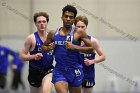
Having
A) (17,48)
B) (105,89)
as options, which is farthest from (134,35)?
(17,48)

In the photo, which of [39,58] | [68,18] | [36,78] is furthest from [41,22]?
[68,18]

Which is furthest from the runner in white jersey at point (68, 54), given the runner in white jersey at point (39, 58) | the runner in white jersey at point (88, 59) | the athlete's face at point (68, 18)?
the runner in white jersey at point (88, 59)

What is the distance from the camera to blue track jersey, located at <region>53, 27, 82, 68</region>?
679 centimetres

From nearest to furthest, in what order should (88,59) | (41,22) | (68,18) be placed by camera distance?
(68,18) → (41,22) → (88,59)

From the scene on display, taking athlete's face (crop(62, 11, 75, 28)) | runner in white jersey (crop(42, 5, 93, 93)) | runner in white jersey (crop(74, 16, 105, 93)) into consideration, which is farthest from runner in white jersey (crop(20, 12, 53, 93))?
athlete's face (crop(62, 11, 75, 28))

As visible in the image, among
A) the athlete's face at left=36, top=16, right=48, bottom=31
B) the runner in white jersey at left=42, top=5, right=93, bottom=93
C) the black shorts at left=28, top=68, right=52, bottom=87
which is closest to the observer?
the runner in white jersey at left=42, top=5, right=93, bottom=93

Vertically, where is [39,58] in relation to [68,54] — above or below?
below

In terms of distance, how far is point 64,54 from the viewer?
678cm

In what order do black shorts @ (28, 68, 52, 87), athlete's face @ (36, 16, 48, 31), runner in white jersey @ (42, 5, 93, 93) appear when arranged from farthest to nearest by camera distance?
1. black shorts @ (28, 68, 52, 87)
2. athlete's face @ (36, 16, 48, 31)
3. runner in white jersey @ (42, 5, 93, 93)

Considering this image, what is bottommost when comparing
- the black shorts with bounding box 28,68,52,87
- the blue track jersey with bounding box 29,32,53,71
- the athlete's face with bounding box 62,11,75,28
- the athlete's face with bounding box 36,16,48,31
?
the black shorts with bounding box 28,68,52,87

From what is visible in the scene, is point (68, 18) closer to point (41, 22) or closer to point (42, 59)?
point (41, 22)

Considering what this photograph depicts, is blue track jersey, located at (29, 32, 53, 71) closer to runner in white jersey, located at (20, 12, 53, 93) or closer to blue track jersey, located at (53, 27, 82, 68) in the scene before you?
runner in white jersey, located at (20, 12, 53, 93)

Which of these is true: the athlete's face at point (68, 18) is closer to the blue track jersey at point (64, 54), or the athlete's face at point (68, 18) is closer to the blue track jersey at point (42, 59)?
the blue track jersey at point (64, 54)

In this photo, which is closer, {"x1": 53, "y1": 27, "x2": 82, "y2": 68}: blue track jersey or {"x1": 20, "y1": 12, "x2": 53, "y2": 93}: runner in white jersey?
{"x1": 53, "y1": 27, "x2": 82, "y2": 68}: blue track jersey
